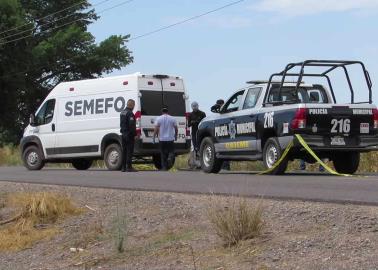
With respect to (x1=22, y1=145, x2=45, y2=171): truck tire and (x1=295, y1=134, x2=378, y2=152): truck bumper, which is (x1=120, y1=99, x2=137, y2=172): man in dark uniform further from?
(x1=295, y1=134, x2=378, y2=152): truck bumper

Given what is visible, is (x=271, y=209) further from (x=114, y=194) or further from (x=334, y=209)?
(x=114, y=194)

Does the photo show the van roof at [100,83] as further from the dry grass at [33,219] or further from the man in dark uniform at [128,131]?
the dry grass at [33,219]

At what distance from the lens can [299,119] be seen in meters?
14.9

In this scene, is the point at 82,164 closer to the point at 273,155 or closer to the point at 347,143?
the point at 273,155

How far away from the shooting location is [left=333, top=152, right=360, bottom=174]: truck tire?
16344 mm

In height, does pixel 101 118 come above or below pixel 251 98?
below

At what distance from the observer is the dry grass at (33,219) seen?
9.20 metres

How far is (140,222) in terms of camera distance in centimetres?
912

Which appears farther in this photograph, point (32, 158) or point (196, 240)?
point (32, 158)

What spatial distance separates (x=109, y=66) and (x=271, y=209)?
41436 mm

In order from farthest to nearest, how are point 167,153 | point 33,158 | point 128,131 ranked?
1. point 33,158
2. point 167,153
3. point 128,131

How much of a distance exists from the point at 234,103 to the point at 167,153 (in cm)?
381

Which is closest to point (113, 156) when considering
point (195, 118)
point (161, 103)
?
point (161, 103)

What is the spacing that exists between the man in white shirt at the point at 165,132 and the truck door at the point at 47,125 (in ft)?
12.2
